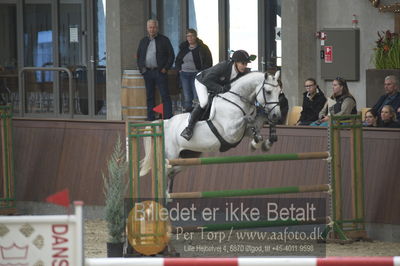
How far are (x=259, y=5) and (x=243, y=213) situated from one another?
26.4 ft

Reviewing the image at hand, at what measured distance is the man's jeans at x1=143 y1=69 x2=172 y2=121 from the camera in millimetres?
19172

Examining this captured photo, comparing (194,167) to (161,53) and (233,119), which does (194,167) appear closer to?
(233,119)

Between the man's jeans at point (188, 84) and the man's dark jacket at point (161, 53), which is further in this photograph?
the man's dark jacket at point (161, 53)

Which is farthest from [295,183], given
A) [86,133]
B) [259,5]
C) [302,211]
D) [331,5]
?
[259,5]

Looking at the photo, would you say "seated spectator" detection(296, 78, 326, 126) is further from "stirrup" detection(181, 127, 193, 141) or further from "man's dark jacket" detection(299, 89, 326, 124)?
"stirrup" detection(181, 127, 193, 141)

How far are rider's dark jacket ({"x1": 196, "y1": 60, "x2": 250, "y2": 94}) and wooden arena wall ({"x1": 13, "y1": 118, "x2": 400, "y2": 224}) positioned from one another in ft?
3.89

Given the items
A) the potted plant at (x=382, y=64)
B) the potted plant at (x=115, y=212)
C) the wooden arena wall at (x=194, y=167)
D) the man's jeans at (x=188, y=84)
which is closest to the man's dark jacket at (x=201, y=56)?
the man's jeans at (x=188, y=84)

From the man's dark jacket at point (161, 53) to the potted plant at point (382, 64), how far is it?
3464 mm

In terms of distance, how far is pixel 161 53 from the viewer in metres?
19.0

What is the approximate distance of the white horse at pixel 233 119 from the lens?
12203 mm

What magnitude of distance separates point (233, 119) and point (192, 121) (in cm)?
52

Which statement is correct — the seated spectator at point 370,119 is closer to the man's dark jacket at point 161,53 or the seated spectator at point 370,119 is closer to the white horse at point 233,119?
the white horse at point 233,119

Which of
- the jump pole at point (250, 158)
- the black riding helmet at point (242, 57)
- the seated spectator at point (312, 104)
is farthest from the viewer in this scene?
the seated spectator at point (312, 104)

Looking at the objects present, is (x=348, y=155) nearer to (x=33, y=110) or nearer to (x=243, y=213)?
A: (x=243, y=213)
